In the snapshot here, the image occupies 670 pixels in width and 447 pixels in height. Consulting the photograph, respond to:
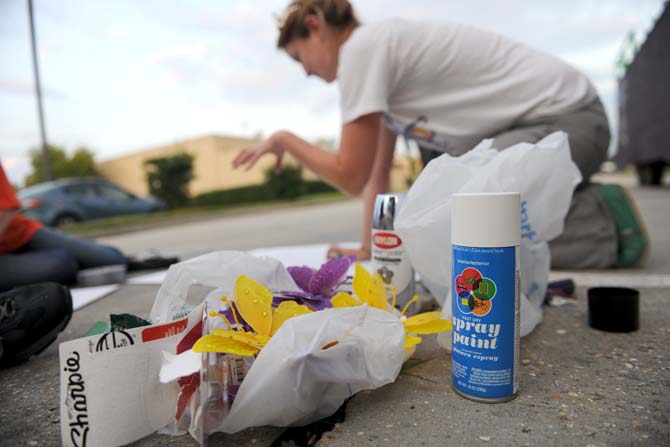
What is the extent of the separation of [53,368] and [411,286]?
0.93m

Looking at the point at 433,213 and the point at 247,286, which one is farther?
the point at 433,213

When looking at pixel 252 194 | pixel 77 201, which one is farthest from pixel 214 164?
pixel 77 201

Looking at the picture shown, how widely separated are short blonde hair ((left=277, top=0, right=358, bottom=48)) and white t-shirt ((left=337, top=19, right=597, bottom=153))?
23cm

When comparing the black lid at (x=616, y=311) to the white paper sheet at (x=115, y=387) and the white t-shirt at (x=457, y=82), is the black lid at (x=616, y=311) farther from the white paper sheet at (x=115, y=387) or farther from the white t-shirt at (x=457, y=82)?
the white paper sheet at (x=115, y=387)

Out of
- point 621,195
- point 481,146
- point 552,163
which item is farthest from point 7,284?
point 621,195

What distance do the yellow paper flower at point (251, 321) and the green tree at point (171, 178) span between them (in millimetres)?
12763

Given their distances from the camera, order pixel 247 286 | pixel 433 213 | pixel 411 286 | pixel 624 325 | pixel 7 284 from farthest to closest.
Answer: pixel 7 284 → pixel 411 286 → pixel 624 325 → pixel 433 213 → pixel 247 286

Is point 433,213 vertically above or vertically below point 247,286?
above

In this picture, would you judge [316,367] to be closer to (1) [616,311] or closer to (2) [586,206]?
(1) [616,311]

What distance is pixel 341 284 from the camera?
105cm

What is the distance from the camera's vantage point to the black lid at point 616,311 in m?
1.12

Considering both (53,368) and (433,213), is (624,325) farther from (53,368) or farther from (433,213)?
(53,368)

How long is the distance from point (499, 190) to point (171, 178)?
13.0 metres

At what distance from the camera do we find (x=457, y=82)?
1.75 metres
